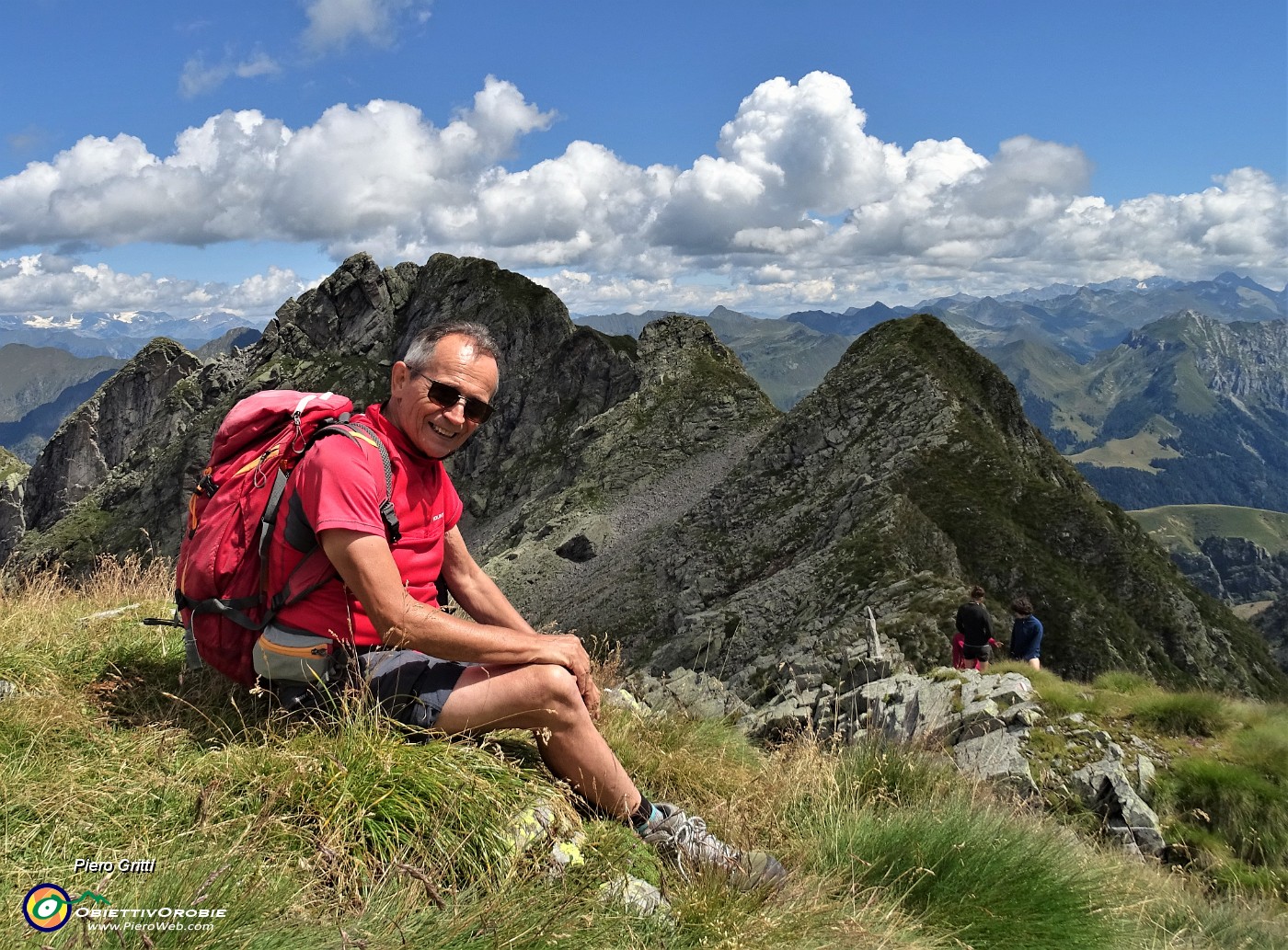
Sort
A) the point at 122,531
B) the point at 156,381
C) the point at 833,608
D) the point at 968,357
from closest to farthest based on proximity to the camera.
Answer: the point at 833,608 < the point at 968,357 < the point at 122,531 < the point at 156,381

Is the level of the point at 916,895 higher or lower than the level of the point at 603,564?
higher

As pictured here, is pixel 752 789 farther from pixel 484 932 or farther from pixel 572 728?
pixel 484 932

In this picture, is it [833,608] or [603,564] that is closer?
[833,608]

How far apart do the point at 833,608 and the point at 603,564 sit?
29.7 metres

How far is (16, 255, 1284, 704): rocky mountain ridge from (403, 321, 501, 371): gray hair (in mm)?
6296

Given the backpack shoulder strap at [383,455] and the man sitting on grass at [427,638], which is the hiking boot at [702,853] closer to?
the man sitting on grass at [427,638]

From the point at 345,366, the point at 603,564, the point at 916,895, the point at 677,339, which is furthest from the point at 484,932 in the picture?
the point at 345,366

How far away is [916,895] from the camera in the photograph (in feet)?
15.0

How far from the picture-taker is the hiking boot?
14.0ft

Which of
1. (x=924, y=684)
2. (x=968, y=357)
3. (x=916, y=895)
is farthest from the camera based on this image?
(x=968, y=357)

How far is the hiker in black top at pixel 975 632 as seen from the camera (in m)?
20.0

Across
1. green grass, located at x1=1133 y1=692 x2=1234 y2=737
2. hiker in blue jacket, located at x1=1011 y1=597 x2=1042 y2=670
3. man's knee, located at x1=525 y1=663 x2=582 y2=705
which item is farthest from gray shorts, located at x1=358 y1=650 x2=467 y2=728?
hiker in blue jacket, located at x1=1011 y1=597 x2=1042 y2=670

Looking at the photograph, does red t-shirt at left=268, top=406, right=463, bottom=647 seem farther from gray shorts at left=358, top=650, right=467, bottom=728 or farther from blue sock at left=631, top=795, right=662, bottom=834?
blue sock at left=631, top=795, right=662, bottom=834

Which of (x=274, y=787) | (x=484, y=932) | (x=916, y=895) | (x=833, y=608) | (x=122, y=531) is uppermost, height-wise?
(x=274, y=787)
